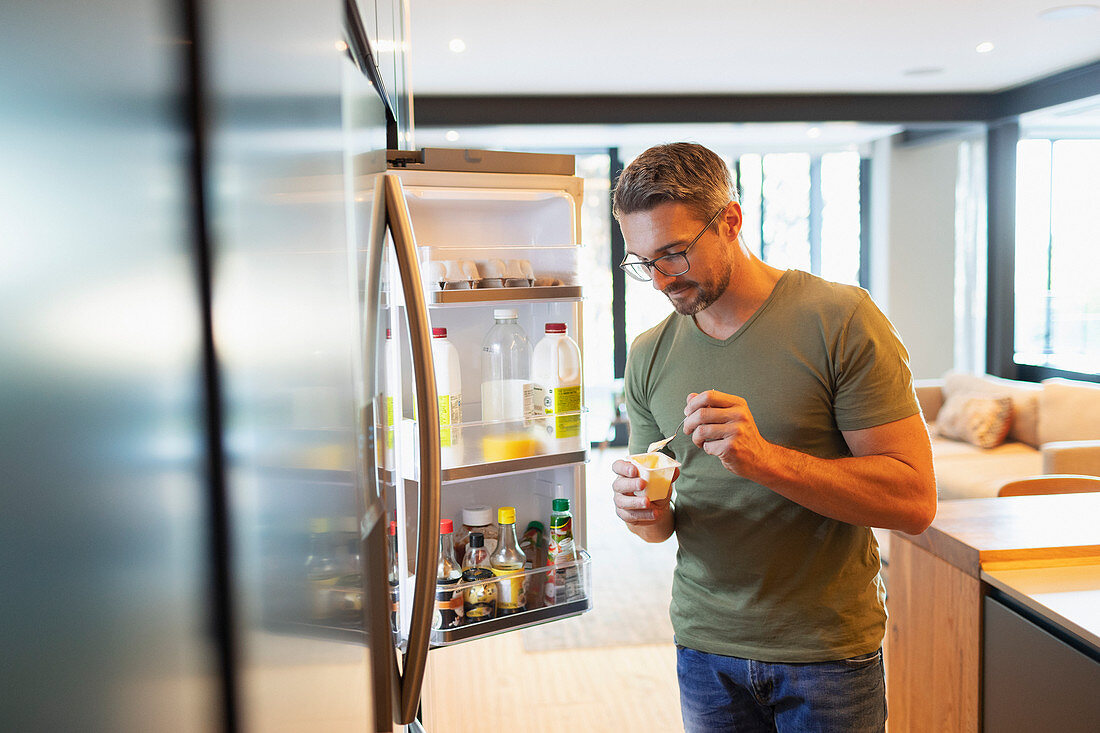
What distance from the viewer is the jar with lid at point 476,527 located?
1.88 meters

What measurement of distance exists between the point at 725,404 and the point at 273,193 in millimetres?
956

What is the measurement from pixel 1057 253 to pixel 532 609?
6308 millimetres

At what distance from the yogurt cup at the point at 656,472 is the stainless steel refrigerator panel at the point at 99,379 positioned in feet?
3.62

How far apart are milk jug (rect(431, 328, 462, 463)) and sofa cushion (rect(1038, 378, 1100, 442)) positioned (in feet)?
14.5

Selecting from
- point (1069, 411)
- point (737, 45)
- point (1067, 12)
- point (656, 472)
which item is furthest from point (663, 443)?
point (1069, 411)

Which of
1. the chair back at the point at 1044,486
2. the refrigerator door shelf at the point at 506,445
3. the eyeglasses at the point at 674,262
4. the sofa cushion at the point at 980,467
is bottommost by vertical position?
the sofa cushion at the point at 980,467

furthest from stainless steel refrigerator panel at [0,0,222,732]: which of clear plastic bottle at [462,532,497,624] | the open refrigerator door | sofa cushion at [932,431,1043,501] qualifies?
sofa cushion at [932,431,1043,501]

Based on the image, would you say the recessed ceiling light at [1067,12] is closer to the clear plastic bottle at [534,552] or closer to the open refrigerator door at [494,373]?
the open refrigerator door at [494,373]

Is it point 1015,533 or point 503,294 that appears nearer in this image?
point 503,294

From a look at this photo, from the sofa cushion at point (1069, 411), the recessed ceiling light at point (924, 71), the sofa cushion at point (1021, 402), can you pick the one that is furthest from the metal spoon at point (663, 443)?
the recessed ceiling light at point (924, 71)

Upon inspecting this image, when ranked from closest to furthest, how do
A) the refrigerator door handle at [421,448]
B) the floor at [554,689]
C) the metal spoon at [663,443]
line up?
the refrigerator door handle at [421,448] < the metal spoon at [663,443] < the floor at [554,689]

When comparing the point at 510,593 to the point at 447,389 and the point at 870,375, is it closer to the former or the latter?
the point at 447,389

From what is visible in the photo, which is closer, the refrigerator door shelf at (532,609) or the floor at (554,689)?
the refrigerator door shelf at (532,609)

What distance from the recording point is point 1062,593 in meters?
1.71
